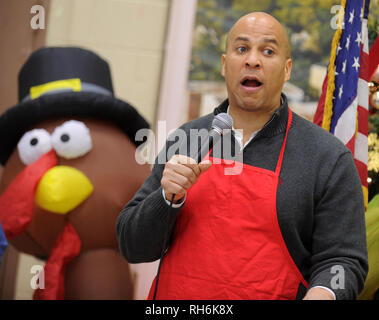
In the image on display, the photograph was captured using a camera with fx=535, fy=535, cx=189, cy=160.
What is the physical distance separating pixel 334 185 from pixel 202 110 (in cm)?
187

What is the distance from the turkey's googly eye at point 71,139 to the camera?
83.4 inches

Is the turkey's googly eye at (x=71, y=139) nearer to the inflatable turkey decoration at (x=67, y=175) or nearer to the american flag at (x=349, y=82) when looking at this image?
the inflatable turkey decoration at (x=67, y=175)

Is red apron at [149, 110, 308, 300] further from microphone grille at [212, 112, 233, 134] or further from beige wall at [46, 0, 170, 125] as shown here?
beige wall at [46, 0, 170, 125]

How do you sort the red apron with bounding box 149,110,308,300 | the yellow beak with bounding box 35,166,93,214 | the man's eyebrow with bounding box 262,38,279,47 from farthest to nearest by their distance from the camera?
1. the yellow beak with bounding box 35,166,93,214
2. the man's eyebrow with bounding box 262,38,279,47
3. the red apron with bounding box 149,110,308,300

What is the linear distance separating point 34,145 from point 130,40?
1075 millimetres

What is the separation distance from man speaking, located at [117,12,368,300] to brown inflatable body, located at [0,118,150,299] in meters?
0.91

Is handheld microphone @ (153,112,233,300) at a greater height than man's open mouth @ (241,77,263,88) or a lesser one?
lesser

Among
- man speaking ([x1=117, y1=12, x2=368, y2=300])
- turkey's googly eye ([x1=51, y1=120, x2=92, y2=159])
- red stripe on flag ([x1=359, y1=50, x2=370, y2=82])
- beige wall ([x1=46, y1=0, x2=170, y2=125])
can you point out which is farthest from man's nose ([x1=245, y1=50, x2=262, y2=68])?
beige wall ([x1=46, y1=0, x2=170, y2=125])

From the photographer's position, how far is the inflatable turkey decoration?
6.83 ft

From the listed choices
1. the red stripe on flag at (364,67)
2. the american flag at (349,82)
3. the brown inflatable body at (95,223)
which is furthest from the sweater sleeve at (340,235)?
the brown inflatable body at (95,223)

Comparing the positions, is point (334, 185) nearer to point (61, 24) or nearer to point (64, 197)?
point (64, 197)
